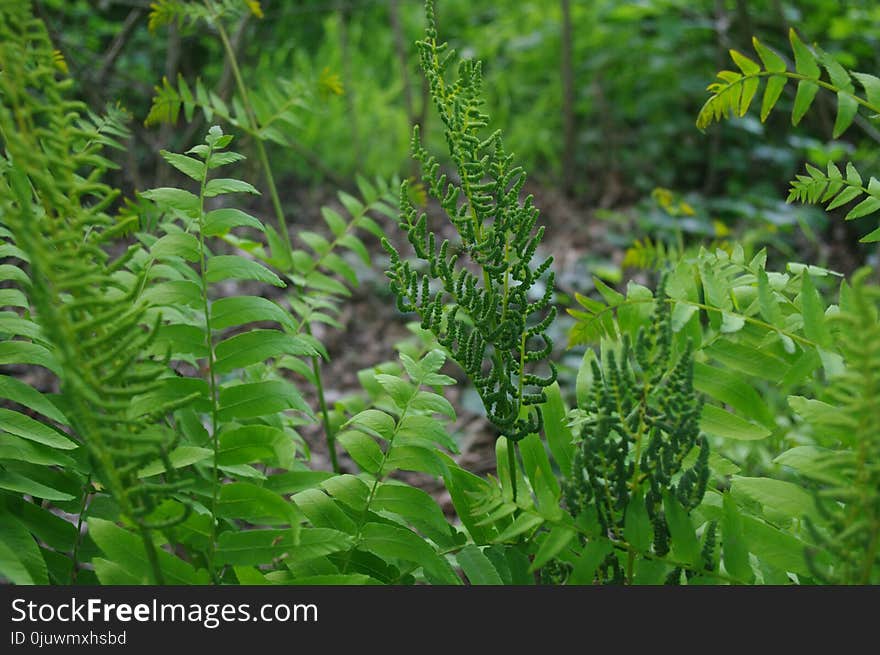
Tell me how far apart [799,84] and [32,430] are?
111 cm

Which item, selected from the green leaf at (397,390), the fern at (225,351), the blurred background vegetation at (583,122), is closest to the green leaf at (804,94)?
the green leaf at (397,390)

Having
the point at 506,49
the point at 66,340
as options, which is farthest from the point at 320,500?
the point at 506,49

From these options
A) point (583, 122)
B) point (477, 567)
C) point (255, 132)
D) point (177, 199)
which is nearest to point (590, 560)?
point (477, 567)

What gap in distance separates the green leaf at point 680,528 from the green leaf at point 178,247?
0.68 metres

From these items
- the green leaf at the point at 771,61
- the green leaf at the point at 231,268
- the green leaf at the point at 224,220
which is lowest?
the green leaf at the point at 231,268

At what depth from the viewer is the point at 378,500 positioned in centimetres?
114

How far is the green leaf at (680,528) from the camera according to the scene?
3.20ft

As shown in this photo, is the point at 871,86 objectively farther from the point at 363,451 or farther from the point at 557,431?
the point at 363,451

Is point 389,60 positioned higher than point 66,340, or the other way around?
point 389,60

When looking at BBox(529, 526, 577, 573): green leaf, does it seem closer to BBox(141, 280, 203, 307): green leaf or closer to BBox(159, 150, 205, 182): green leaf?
BBox(141, 280, 203, 307): green leaf

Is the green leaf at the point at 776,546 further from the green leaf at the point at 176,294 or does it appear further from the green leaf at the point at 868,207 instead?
the green leaf at the point at 176,294

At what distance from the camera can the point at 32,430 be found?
108 centimetres
